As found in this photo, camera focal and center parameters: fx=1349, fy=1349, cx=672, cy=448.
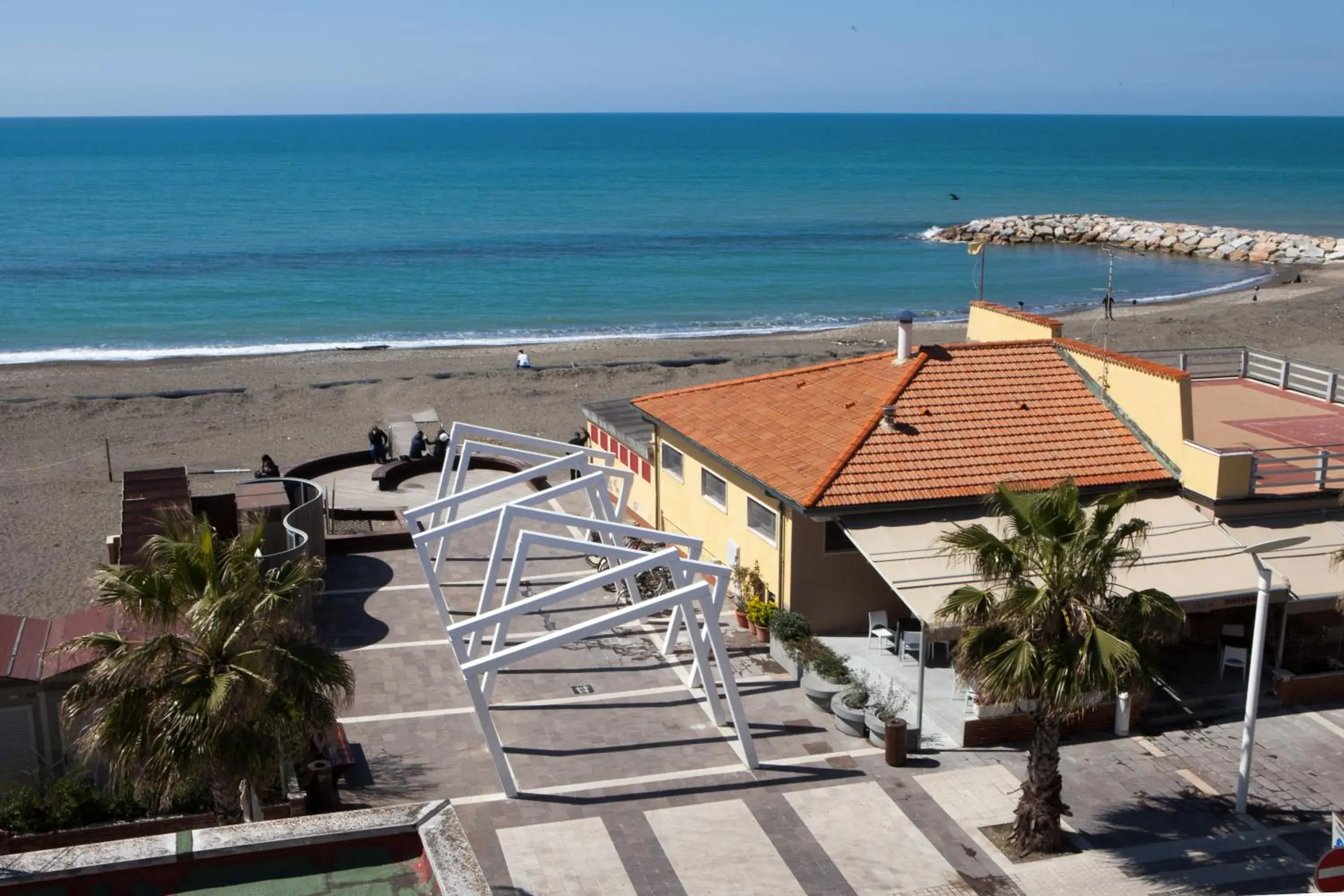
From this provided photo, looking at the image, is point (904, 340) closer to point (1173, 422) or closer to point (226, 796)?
point (1173, 422)

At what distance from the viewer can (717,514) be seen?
76.8 ft

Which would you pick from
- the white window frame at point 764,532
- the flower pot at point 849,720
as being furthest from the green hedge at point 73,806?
the white window frame at point 764,532

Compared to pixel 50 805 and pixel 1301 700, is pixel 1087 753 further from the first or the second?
pixel 50 805

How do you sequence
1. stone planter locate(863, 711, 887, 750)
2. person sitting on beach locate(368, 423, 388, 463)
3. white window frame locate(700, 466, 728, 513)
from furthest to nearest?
1. person sitting on beach locate(368, 423, 388, 463)
2. white window frame locate(700, 466, 728, 513)
3. stone planter locate(863, 711, 887, 750)

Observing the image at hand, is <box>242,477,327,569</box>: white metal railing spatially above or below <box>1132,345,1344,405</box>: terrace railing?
below

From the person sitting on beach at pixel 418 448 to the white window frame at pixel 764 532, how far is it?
1211 cm

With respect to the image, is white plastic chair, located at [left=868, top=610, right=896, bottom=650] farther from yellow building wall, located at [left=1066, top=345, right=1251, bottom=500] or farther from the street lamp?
the street lamp

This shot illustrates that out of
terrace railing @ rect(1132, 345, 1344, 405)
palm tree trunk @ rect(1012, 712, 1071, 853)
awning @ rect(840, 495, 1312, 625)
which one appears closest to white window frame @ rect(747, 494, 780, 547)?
awning @ rect(840, 495, 1312, 625)

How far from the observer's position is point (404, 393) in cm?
4300

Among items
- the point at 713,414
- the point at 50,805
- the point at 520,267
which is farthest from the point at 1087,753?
the point at 520,267

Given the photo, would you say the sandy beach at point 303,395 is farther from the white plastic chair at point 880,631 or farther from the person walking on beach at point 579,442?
the white plastic chair at point 880,631

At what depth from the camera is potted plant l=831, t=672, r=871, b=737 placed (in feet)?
58.9

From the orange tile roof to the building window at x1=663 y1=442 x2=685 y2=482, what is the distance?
0.72m

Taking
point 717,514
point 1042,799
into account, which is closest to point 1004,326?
point 717,514
